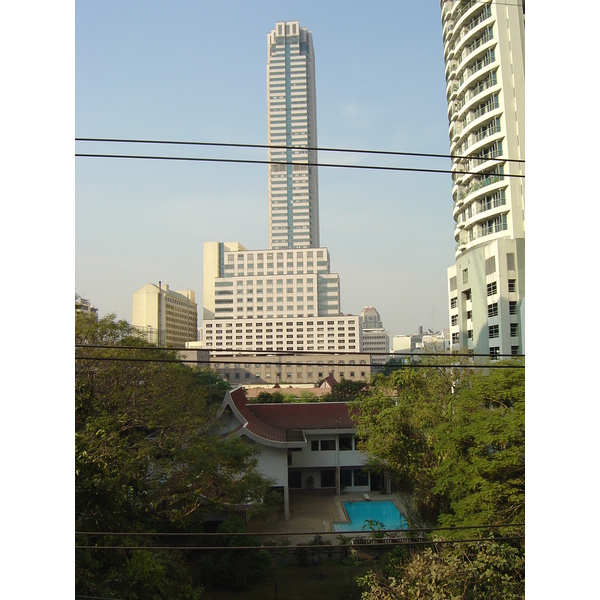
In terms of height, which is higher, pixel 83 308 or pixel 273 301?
pixel 273 301

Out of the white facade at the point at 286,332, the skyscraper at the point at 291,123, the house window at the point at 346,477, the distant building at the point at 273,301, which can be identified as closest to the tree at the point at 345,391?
the house window at the point at 346,477

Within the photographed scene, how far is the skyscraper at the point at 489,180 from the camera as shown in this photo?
14.9 meters

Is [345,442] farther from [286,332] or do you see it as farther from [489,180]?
[286,332]

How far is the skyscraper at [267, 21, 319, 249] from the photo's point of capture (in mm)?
50906

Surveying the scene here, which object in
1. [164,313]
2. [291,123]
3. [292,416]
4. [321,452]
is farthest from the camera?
[291,123]

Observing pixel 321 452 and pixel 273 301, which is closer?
pixel 321 452

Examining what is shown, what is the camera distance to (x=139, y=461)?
5.45 meters

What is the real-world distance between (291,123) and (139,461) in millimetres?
52739

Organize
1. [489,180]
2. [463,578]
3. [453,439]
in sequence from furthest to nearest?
[489,180]
[453,439]
[463,578]

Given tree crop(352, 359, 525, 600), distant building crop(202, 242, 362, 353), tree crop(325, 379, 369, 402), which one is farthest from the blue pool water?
distant building crop(202, 242, 362, 353)

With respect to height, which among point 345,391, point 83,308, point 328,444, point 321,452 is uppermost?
point 83,308

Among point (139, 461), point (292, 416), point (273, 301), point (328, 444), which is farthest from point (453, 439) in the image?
point (273, 301)

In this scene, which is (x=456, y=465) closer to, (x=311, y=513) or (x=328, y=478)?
(x=311, y=513)
